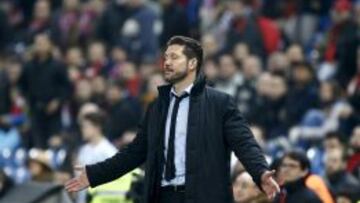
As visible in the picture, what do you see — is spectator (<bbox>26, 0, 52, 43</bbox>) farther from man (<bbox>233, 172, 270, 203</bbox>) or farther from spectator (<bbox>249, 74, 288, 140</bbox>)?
man (<bbox>233, 172, 270, 203</bbox>)

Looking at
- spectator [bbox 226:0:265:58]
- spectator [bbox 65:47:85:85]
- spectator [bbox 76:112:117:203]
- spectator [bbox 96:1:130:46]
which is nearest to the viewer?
spectator [bbox 76:112:117:203]

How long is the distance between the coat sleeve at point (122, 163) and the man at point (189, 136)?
0.12 metres

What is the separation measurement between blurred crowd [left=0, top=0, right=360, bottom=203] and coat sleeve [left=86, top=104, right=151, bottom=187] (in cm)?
421

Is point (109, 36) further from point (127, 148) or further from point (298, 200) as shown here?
point (127, 148)

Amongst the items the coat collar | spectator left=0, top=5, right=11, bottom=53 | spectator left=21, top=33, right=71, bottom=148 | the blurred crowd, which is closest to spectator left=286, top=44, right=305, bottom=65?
the blurred crowd

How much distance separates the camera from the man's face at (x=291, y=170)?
12523 mm

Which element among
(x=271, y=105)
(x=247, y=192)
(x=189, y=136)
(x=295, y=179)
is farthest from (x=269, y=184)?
(x=271, y=105)

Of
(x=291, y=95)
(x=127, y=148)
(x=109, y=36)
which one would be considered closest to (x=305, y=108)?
(x=291, y=95)

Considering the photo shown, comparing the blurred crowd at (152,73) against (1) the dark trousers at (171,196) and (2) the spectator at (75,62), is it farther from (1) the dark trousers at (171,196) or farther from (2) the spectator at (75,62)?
(1) the dark trousers at (171,196)

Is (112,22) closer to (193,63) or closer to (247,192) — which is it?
(247,192)

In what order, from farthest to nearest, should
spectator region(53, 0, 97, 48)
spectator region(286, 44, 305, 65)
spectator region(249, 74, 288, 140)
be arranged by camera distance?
spectator region(53, 0, 97, 48)
spectator region(286, 44, 305, 65)
spectator region(249, 74, 288, 140)

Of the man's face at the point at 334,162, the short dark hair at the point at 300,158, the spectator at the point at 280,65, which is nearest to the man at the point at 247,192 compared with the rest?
the short dark hair at the point at 300,158

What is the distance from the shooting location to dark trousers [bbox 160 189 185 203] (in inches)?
395

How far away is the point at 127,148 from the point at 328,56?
9.22 m
